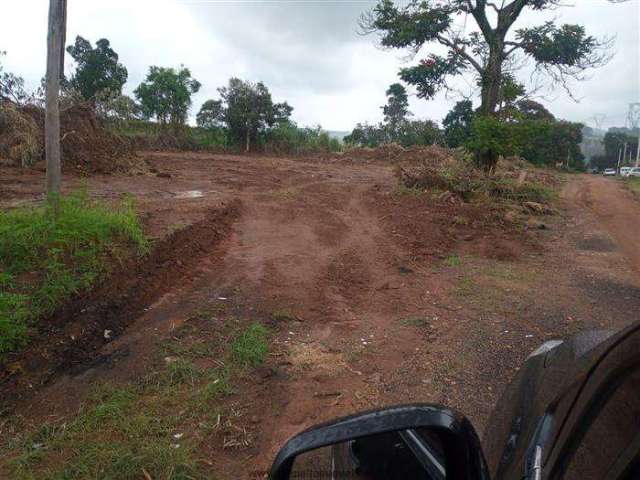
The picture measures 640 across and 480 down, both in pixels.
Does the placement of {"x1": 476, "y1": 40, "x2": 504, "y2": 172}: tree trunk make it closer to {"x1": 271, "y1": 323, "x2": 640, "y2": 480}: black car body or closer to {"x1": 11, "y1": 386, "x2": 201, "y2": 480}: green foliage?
{"x1": 11, "y1": 386, "x2": 201, "y2": 480}: green foliage

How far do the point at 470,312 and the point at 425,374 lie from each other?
159cm

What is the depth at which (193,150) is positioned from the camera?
83.1ft

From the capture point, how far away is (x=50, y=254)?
15.5 ft

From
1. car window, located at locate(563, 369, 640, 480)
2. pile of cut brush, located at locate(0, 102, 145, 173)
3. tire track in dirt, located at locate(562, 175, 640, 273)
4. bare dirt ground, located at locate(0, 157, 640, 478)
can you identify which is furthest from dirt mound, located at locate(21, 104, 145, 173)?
car window, located at locate(563, 369, 640, 480)

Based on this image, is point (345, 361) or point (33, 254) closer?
point (345, 361)

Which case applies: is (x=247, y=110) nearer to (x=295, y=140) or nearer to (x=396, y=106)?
(x=295, y=140)

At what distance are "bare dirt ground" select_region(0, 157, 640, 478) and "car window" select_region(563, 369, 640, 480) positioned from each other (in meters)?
2.00

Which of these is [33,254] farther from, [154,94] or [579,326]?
[154,94]

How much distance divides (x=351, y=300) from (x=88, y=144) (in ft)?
38.1

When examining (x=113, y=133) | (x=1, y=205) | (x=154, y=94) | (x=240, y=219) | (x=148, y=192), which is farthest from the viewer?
(x=154, y=94)

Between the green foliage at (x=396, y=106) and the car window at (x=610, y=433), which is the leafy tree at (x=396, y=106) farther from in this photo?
the car window at (x=610, y=433)

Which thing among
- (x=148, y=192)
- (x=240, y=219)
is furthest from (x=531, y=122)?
(x=148, y=192)

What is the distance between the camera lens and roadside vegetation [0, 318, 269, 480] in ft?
8.49

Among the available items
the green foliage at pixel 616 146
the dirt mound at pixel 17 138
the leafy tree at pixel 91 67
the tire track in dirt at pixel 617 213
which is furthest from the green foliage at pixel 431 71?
the green foliage at pixel 616 146
